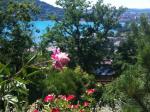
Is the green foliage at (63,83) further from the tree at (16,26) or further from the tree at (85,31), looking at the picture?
the tree at (85,31)

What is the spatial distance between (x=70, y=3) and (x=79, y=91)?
27823mm

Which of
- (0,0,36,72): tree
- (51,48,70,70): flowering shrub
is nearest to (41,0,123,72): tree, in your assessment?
(0,0,36,72): tree

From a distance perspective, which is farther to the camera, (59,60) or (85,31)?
(85,31)

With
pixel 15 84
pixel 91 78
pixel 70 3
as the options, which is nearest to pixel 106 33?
pixel 70 3

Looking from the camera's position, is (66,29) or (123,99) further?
(66,29)

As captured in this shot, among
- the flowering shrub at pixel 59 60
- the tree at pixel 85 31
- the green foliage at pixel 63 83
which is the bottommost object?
the tree at pixel 85 31

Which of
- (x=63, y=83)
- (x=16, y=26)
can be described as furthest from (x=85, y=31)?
(x=63, y=83)

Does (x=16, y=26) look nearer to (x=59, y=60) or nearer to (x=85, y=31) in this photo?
(x=85, y=31)

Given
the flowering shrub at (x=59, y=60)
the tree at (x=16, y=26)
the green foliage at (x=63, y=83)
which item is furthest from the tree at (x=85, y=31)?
the flowering shrub at (x=59, y=60)

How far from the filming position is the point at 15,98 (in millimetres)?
2809

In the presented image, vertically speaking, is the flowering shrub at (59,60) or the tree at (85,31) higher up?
the flowering shrub at (59,60)

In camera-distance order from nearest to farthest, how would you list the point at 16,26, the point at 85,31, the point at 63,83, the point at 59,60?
the point at 59,60
the point at 63,83
the point at 16,26
the point at 85,31

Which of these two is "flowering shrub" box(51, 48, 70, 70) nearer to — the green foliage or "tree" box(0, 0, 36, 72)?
the green foliage

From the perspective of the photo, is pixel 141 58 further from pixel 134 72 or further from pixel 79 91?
pixel 79 91
